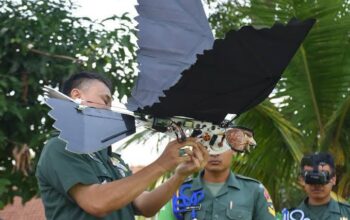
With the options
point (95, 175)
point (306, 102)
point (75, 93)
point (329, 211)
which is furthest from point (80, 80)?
point (306, 102)

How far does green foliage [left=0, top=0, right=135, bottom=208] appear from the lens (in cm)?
463

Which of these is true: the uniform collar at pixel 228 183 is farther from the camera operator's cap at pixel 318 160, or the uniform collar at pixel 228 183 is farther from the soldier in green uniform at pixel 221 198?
the camera operator's cap at pixel 318 160

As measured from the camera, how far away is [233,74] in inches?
82.7

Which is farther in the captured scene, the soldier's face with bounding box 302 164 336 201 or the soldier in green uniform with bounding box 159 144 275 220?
the soldier's face with bounding box 302 164 336 201

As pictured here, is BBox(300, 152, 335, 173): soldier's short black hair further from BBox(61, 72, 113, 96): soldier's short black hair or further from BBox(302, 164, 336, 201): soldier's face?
BBox(61, 72, 113, 96): soldier's short black hair

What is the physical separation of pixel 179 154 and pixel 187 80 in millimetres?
320

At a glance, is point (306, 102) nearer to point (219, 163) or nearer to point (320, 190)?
point (320, 190)

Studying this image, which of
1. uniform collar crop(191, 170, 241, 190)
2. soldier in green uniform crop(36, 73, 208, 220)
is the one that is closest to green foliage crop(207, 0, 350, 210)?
uniform collar crop(191, 170, 241, 190)

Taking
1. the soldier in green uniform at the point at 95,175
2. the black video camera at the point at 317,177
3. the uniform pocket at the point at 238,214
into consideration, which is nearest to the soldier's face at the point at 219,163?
the uniform pocket at the point at 238,214

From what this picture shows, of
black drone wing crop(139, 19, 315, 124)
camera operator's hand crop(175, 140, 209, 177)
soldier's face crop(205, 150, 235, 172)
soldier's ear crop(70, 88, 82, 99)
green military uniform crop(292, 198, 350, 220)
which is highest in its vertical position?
black drone wing crop(139, 19, 315, 124)

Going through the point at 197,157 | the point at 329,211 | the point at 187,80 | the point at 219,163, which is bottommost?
the point at 329,211

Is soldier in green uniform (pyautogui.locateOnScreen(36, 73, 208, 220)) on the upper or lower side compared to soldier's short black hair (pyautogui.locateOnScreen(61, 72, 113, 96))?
lower

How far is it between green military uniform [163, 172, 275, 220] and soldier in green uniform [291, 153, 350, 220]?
415 mm

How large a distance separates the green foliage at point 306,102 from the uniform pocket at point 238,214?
1.69m
